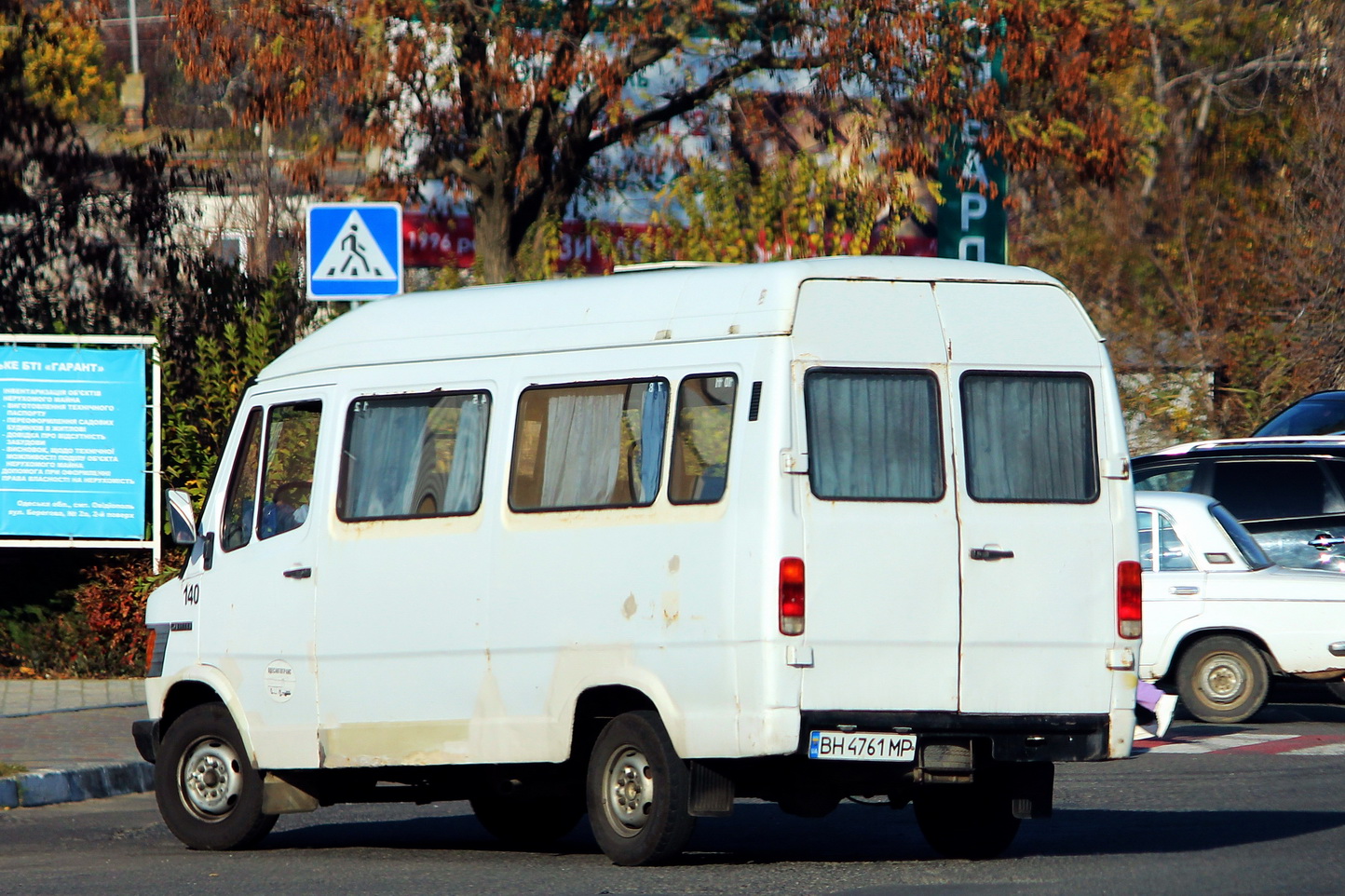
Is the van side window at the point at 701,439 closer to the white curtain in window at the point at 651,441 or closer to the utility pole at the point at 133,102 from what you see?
the white curtain in window at the point at 651,441

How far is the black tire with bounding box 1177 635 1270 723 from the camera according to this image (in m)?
14.9

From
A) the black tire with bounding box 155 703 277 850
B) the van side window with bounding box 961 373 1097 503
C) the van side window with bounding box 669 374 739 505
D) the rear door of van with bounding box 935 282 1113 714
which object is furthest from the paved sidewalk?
the van side window with bounding box 961 373 1097 503

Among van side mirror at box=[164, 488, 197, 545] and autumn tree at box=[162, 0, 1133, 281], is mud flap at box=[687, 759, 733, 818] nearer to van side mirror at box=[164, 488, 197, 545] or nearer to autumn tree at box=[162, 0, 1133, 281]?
van side mirror at box=[164, 488, 197, 545]

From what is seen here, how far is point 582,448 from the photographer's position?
339 inches

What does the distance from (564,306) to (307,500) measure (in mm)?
1574

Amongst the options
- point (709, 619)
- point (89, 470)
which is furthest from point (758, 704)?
point (89, 470)

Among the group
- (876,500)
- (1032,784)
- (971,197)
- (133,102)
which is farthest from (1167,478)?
(133,102)

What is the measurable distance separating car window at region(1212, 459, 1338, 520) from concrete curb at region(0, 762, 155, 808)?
8.76 metres

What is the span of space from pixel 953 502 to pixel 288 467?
10.8ft

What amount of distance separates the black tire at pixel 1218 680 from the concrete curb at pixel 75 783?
7353mm

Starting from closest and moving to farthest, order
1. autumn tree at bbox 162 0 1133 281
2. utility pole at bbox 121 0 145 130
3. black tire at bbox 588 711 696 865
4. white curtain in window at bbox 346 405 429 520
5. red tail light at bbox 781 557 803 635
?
red tail light at bbox 781 557 803 635, black tire at bbox 588 711 696 865, white curtain in window at bbox 346 405 429 520, autumn tree at bbox 162 0 1133 281, utility pole at bbox 121 0 145 130

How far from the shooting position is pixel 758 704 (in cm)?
779

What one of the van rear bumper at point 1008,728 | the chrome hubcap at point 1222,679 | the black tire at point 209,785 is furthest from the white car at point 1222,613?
the black tire at point 209,785

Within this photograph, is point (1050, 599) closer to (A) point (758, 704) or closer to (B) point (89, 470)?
(A) point (758, 704)
